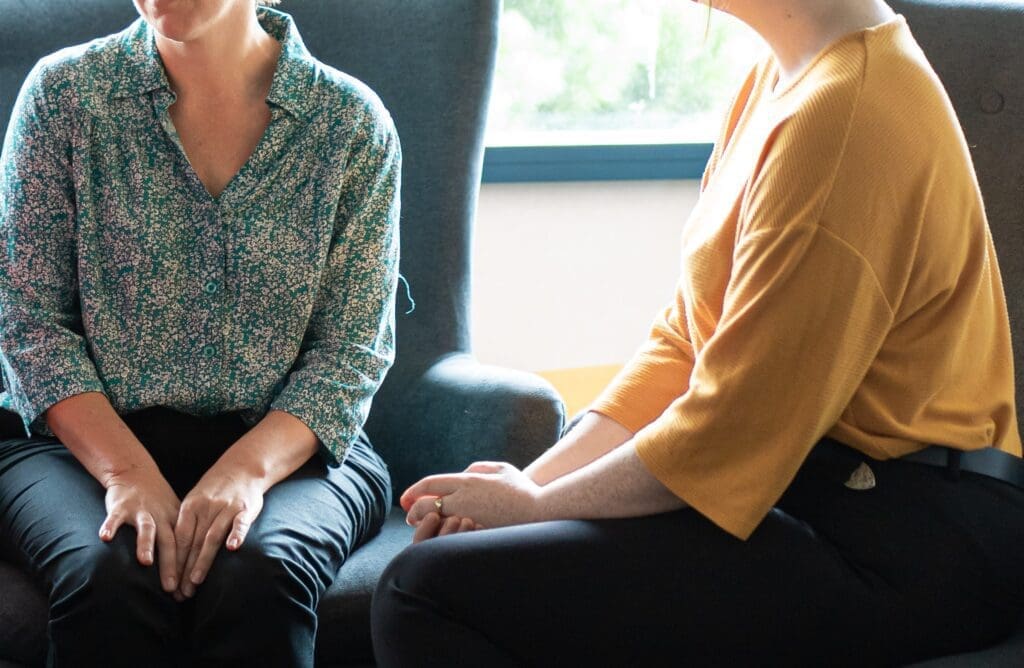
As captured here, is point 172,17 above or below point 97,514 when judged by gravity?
above

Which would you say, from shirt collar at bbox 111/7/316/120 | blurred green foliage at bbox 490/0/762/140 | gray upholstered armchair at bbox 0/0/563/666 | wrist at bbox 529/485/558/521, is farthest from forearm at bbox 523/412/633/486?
blurred green foliage at bbox 490/0/762/140

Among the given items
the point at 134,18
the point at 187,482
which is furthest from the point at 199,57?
the point at 187,482

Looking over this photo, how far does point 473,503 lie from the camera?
129 centimetres

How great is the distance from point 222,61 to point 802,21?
0.77 meters

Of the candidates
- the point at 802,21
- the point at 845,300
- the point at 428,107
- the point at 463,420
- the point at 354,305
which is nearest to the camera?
the point at 845,300

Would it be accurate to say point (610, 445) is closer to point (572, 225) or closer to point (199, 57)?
point (199, 57)

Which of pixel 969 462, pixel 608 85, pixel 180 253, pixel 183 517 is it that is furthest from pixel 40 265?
pixel 608 85

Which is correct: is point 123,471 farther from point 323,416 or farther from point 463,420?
point 463,420

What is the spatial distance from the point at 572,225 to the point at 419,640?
1.47 meters

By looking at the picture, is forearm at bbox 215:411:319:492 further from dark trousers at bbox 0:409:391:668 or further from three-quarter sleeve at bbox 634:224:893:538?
three-quarter sleeve at bbox 634:224:893:538

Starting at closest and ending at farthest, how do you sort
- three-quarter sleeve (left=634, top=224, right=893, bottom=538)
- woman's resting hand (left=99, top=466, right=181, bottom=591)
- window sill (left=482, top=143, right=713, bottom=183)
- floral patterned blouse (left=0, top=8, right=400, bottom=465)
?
three-quarter sleeve (left=634, top=224, right=893, bottom=538) → woman's resting hand (left=99, top=466, right=181, bottom=591) → floral patterned blouse (left=0, top=8, right=400, bottom=465) → window sill (left=482, top=143, right=713, bottom=183)

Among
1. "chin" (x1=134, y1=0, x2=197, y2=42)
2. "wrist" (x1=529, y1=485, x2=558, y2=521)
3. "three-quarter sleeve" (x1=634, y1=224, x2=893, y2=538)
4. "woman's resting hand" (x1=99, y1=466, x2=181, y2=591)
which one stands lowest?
"woman's resting hand" (x1=99, y1=466, x2=181, y2=591)

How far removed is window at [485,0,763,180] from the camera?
97.0 inches

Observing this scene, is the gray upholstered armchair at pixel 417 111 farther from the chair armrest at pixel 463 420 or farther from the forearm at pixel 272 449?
the forearm at pixel 272 449
